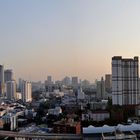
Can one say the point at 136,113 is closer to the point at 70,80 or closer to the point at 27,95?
the point at 27,95

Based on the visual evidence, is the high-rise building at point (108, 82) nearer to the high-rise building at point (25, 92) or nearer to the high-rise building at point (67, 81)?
the high-rise building at point (25, 92)

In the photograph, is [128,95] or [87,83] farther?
[87,83]

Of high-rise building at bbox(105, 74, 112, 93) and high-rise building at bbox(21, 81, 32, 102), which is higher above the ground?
high-rise building at bbox(105, 74, 112, 93)

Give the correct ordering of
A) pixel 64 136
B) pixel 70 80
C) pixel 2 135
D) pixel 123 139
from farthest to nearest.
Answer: pixel 70 80, pixel 2 135, pixel 64 136, pixel 123 139

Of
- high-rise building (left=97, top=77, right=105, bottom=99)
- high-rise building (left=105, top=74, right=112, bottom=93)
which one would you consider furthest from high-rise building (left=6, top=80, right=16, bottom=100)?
high-rise building (left=105, top=74, right=112, bottom=93)

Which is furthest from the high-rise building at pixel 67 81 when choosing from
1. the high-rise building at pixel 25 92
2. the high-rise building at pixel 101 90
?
the high-rise building at pixel 101 90

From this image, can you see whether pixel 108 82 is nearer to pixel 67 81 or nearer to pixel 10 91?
pixel 10 91

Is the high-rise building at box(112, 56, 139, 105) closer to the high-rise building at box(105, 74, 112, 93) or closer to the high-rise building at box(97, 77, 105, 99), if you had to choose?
the high-rise building at box(97, 77, 105, 99)

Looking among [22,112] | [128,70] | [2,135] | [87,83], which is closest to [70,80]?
[87,83]

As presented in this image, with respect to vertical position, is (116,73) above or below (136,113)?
above
